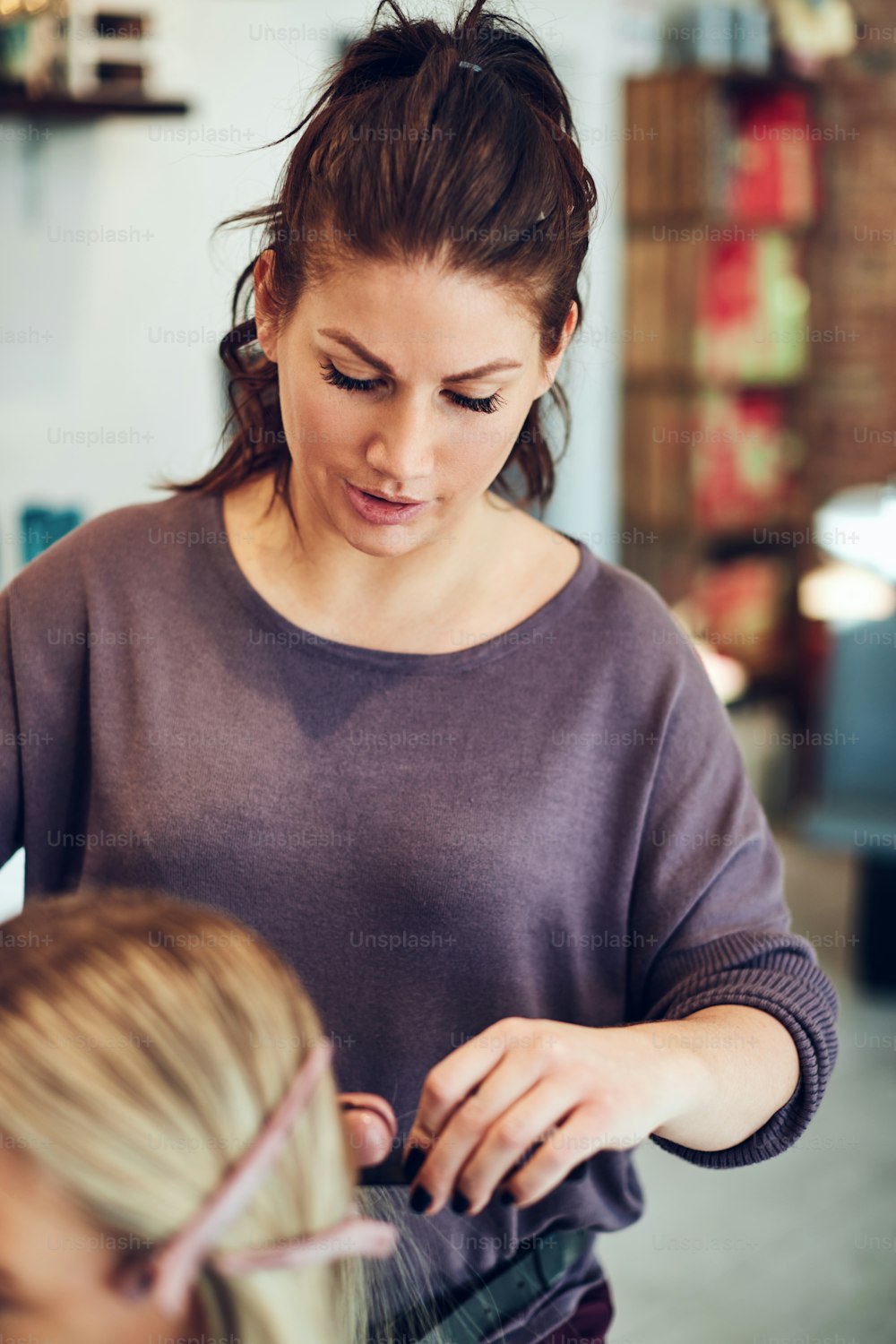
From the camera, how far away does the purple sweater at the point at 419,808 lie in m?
1.20

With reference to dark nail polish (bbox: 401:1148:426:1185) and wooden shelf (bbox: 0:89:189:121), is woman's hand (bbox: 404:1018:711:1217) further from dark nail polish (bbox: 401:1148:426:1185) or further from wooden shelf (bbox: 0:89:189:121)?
wooden shelf (bbox: 0:89:189:121)

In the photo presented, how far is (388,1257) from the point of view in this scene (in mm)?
1094

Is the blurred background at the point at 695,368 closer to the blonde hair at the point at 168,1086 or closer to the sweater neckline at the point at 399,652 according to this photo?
the sweater neckline at the point at 399,652

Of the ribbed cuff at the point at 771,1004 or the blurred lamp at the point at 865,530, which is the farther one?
the blurred lamp at the point at 865,530

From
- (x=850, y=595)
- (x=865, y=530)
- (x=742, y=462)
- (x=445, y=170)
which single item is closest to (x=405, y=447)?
(x=445, y=170)

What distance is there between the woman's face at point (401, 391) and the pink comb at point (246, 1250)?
48 centimetres

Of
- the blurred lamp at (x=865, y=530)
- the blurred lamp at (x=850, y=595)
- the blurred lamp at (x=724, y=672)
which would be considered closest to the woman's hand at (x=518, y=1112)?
the blurred lamp at (x=850, y=595)

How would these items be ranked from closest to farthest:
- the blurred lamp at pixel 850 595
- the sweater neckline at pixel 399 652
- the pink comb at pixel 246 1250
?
the pink comb at pixel 246 1250 → the sweater neckline at pixel 399 652 → the blurred lamp at pixel 850 595

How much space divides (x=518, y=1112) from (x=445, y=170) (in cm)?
67

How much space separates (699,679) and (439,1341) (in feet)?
1.97

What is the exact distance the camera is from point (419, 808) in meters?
1.21

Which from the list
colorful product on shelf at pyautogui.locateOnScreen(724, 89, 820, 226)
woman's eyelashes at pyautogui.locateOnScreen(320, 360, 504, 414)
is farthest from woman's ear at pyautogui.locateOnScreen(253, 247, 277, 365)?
colorful product on shelf at pyautogui.locateOnScreen(724, 89, 820, 226)

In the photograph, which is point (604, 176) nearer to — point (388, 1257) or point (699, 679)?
point (699, 679)

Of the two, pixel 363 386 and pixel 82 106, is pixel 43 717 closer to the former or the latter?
pixel 363 386
